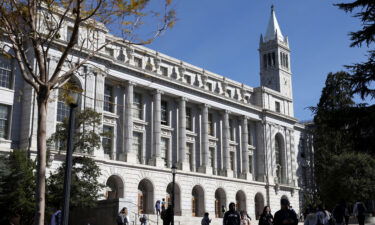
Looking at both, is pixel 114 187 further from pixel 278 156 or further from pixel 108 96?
pixel 278 156

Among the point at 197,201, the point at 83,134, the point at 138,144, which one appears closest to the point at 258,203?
the point at 197,201

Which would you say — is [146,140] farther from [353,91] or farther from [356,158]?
[353,91]

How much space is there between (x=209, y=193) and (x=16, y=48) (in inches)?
1540

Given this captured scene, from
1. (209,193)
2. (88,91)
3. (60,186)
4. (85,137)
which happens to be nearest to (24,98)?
(88,91)

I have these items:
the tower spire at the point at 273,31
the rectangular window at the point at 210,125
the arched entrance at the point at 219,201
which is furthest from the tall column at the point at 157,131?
the tower spire at the point at 273,31

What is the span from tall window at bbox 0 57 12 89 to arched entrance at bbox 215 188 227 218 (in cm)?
2637

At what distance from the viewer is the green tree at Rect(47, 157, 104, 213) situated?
28191 mm

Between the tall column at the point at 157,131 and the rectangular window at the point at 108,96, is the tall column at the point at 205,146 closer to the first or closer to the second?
the tall column at the point at 157,131

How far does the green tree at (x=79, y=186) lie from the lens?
28191mm

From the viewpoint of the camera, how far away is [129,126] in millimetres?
44500

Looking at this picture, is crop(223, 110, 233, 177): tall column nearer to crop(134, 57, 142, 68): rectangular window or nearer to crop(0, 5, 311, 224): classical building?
crop(0, 5, 311, 224): classical building

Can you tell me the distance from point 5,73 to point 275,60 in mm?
48344

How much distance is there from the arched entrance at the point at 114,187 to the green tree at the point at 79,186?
11.4 metres

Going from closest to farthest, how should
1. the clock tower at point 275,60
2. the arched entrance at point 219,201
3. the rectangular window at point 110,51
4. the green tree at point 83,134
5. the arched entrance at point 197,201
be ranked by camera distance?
the green tree at point 83,134 < the rectangular window at point 110,51 < the arched entrance at point 197,201 < the arched entrance at point 219,201 < the clock tower at point 275,60
